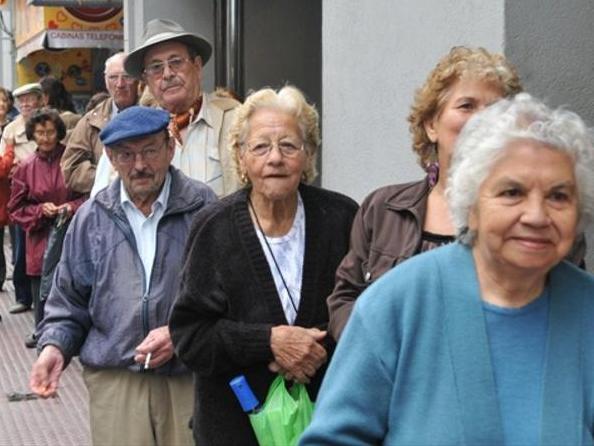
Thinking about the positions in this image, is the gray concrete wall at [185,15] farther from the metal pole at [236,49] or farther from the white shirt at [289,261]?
the white shirt at [289,261]

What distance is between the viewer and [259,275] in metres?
4.16

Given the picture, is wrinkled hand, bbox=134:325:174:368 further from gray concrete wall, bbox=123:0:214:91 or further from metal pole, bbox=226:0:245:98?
gray concrete wall, bbox=123:0:214:91

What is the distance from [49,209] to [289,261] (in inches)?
235

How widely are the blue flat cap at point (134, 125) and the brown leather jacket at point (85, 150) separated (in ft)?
12.1

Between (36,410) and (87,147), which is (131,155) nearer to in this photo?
(87,147)

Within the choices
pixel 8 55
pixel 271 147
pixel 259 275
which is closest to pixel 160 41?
pixel 271 147

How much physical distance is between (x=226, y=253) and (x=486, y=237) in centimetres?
152

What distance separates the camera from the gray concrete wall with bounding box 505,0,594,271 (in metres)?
4.88

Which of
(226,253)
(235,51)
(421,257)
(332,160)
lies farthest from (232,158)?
(235,51)

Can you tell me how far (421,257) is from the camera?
2910 millimetres

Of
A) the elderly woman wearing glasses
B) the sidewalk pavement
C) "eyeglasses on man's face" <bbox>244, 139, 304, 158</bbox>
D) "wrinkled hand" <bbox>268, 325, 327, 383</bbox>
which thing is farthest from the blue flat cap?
the sidewalk pavement

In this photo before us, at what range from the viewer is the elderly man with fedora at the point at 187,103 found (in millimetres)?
5719

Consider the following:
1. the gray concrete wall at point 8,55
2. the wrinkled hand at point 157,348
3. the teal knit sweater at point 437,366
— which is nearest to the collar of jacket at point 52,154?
the wrinkled hand at point 157,348

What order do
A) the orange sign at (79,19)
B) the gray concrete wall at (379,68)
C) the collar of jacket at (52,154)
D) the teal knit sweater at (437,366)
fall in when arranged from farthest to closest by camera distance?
the orange sign at (79,19) → the collar of jacket at (52,154) → the gray concrete wall at (379,68) → the teal knit sweater at (437,366)
